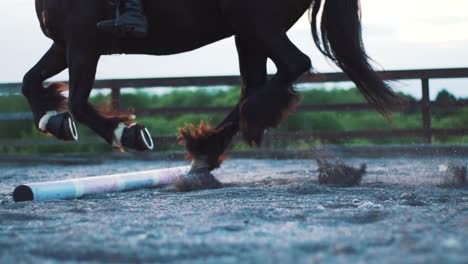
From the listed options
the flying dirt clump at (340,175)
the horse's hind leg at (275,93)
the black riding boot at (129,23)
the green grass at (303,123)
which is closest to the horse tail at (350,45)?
the horse's hind leg at (275,93)

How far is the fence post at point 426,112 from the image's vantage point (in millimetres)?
10289

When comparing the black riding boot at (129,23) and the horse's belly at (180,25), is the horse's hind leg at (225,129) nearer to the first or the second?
the horse's belly at (180,25)

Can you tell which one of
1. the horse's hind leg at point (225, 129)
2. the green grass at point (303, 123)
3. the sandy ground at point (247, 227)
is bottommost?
the green grass at point (303, 123)

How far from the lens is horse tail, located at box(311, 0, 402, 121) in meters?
5.19

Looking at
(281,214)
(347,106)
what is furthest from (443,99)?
(281,214)

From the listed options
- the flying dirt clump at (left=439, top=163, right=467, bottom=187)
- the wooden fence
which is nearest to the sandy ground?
the flying dirt clump at (left=439, top=163, right=467, bottom=187)

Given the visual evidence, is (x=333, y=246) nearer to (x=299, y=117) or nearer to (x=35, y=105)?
(x=35, y=105)

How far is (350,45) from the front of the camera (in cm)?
523

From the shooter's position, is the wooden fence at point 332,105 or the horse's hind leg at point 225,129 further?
the wooden fence at point 332,105

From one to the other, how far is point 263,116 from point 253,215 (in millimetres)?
1702

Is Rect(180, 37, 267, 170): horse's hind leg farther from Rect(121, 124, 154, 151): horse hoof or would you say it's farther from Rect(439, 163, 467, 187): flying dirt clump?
Rect(439, 163, 467, 187): flying dirt clump

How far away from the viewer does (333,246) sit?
101 inches

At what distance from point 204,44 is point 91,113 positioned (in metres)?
0.94

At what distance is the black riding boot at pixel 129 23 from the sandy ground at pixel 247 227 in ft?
3.58
